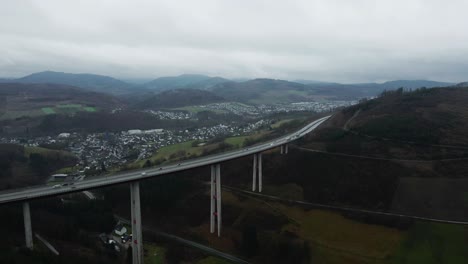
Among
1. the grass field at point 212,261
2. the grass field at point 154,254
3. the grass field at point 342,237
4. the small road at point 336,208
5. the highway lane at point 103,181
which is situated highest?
the highway lane at point 103,181

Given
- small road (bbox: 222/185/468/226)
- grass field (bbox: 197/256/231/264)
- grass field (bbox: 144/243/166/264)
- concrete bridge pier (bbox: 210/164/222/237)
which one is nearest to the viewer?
grass field (bbox: 197/256/231/264)

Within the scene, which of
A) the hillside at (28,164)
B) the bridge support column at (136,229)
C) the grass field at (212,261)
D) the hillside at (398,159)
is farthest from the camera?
the hillside at (28,164)

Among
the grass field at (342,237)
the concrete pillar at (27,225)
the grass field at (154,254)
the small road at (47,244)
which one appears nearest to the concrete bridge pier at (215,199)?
the grass field at (154,254)

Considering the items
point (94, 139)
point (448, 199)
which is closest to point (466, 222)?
point (448, 199)

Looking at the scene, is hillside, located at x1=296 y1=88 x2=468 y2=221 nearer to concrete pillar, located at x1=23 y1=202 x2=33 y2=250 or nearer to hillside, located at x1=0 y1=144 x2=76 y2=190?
concrete pillar, located at x1=23 y1=202 x2=33 y2=250

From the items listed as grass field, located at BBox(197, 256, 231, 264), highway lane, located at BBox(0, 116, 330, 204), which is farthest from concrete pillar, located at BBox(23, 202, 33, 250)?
grass field, located at BBox(197, 256, 231, 264)

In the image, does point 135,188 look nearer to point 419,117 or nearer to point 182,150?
point 182,150

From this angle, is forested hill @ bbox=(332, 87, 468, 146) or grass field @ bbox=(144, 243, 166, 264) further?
forested hill @ bbox=(332, 87, 468, 146)

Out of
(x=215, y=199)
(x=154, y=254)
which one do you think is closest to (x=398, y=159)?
(x=215, y=199)

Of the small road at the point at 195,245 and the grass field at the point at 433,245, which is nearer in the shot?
the grass field at the point at 433,245

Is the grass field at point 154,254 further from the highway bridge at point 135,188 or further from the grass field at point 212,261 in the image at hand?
the grass field at point 212,261
